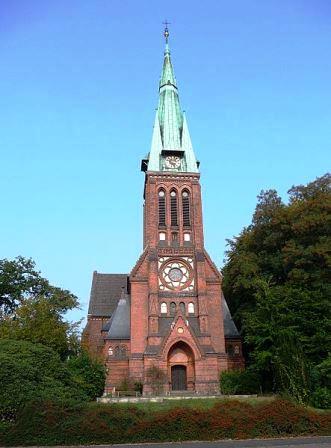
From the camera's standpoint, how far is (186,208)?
48.3 m

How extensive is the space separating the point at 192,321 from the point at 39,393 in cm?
2185

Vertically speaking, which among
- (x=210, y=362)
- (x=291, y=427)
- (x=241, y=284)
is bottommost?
(x=291, y=427)

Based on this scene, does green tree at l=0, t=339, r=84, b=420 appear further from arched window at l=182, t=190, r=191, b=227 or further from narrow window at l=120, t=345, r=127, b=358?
arched window at l=182, t=190, r=191, b=227

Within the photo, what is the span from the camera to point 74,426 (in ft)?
63.7

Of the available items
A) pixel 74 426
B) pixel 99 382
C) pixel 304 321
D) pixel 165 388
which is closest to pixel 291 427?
pixel 74 426

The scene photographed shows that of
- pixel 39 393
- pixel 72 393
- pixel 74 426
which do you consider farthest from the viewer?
pixel 72 393

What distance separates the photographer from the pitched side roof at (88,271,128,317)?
57.2 m

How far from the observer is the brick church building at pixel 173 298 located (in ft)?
136

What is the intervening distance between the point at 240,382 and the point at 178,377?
5.38 metres

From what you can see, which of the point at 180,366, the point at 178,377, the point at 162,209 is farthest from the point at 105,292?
the point at 178,377

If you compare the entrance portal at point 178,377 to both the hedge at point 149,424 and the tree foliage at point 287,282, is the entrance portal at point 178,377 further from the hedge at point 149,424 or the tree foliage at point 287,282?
the hedge at point 149,424

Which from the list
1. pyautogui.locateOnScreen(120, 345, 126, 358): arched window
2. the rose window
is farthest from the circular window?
pyautogui.locateOnScreen(120, 345, 126, 358): arched window

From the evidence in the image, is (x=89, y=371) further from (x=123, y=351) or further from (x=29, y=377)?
(x=29, y=377)

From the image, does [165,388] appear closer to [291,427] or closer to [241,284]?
[241,284]
